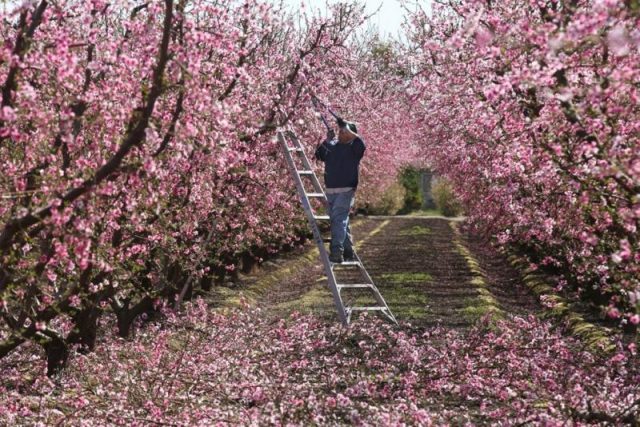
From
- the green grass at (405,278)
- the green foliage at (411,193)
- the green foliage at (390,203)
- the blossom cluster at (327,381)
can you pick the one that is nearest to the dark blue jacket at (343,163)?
the blossom cluster at (327,381)

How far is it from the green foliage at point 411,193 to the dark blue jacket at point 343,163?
62243mm

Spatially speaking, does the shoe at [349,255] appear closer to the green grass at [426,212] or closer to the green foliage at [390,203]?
the green foliage at [390,203]

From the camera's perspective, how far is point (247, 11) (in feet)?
37.1

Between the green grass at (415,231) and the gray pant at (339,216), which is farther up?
the gray pant at (339,216)

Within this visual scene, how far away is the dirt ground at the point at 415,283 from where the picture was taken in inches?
715

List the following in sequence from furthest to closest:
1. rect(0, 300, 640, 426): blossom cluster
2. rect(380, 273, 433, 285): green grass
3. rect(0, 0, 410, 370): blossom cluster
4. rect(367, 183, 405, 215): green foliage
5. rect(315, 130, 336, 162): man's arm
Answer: rect(367, 183, 405, 215): green foliage → rect(380, 273, 433, 285): green grass → rect(315, 130, 336, 162): man's arm → rect(0, 300, 640, 426): blossom cluster → rect(0, 0, 410, 370): blossom cluster

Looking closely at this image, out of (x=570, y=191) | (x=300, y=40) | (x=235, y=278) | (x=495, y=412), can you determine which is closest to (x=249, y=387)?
(x=495, y=412)

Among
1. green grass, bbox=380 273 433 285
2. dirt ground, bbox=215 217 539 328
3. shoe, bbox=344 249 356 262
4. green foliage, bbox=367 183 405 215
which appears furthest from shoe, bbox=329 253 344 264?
green foliage, bbox=367 183 405 215

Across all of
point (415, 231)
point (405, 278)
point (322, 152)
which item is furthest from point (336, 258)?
point (415, 231)

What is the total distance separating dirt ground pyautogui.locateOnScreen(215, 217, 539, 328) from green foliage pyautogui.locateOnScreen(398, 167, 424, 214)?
38349mm

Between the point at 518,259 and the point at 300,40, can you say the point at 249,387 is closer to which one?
the point at 300,40

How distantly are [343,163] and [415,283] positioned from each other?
30.2 feet

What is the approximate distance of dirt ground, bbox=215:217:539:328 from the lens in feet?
59.6

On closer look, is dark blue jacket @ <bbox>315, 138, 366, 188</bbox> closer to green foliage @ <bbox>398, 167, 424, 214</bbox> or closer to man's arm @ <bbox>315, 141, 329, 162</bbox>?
man's arm @ <bbox>315, 141, 329, 162</bbox>
